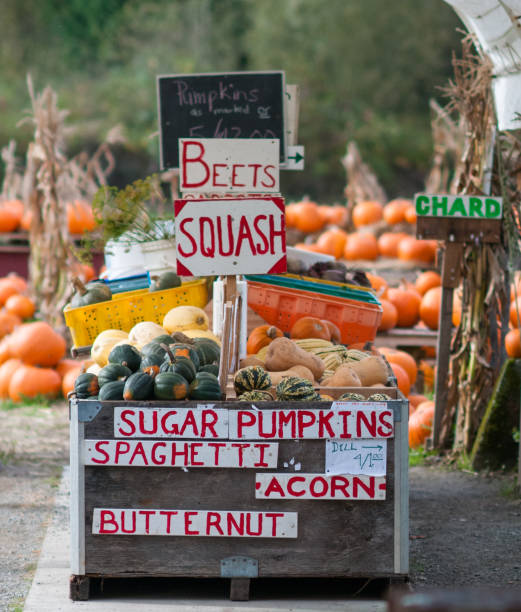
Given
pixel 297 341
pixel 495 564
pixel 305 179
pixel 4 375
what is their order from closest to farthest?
pixel 495 564 → pixel 297 341 → pixel 4 375 → pixel 305 179

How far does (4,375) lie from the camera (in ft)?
28.0

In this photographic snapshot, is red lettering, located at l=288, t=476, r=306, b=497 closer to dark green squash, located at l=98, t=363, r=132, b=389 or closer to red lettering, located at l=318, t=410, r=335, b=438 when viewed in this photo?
red lettering, located at l=318, t=410, r=335, b=438

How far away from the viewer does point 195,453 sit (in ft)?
12.8

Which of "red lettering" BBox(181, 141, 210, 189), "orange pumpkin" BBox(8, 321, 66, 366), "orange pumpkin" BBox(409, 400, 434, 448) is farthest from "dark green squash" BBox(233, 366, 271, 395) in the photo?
"orange pumpkin" BBox(8, 321, 66, 366)

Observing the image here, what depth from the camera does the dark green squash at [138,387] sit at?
391cm

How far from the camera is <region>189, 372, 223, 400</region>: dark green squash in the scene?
3.96 metres

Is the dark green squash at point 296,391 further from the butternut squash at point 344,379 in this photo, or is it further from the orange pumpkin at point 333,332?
the orange pumpkin at point 333,332

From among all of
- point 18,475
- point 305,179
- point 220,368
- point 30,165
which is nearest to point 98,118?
point 305,179

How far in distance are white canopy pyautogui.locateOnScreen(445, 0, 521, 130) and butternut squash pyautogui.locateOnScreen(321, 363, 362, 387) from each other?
2077 millimetres

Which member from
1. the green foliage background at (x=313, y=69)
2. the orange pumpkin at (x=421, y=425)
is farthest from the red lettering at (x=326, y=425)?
the green foliage background at (x=313, y=69)

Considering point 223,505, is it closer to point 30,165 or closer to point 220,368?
point 220,368

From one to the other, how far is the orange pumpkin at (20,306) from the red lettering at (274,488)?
250 inches

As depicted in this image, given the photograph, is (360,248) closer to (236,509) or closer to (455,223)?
(455,223)

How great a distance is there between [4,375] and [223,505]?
202 inches
